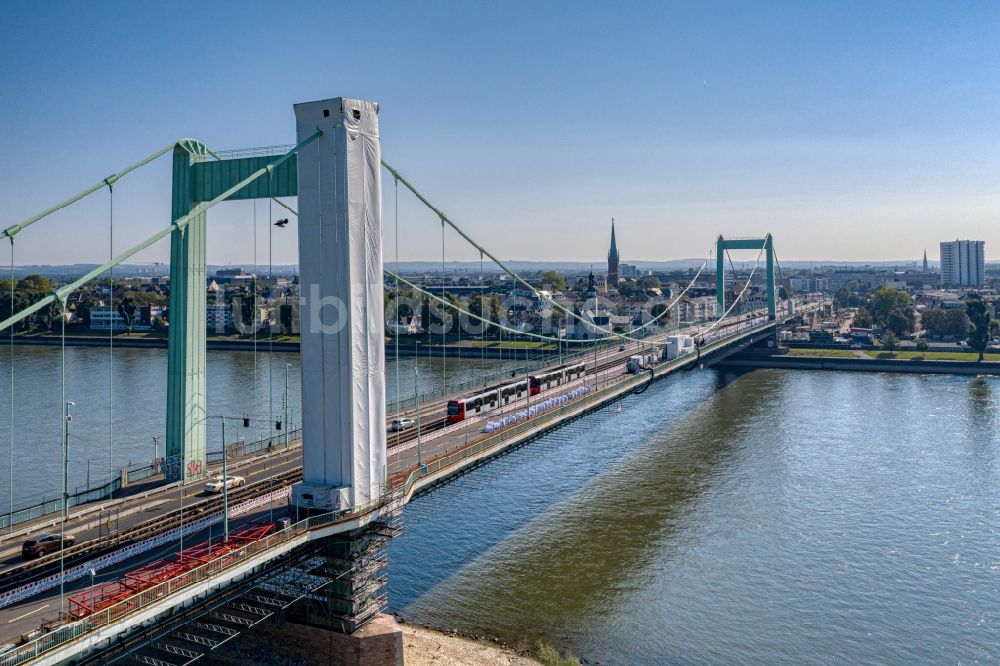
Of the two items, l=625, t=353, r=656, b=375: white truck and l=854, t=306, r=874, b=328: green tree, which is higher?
l=854, t=306, r=874, b=328: green tree

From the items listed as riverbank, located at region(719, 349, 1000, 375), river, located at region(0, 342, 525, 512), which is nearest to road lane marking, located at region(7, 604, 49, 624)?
river, located at region(0, 342, 525, 512)

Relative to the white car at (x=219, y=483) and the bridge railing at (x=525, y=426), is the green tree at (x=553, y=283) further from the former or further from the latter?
the white car at (x=219, y=483)

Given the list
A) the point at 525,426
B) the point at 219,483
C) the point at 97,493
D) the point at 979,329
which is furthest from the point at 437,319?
the point at 219,483

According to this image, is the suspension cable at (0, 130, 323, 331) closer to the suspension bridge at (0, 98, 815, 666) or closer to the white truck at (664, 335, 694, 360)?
the suspension bridge at (0, 98, 815, 666)

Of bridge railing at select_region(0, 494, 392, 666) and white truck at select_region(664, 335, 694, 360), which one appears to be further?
white truck at select_region(664, 335, 694, 360)

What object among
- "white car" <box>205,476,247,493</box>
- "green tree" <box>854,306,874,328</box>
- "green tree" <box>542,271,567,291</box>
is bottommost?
"white car" <box>205,476,247,493</box>

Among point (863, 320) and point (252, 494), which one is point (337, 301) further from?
point (863, 320)
